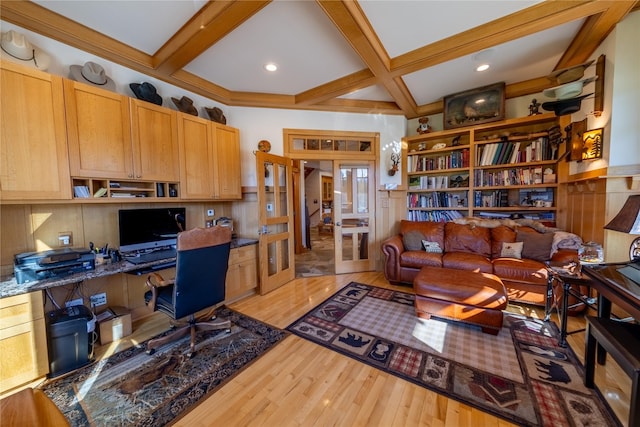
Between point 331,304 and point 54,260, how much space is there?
265 centimetres

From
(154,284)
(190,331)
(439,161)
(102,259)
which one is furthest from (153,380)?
A: (439,161)

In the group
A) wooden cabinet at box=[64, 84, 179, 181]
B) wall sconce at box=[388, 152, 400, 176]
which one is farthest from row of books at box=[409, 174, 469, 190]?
wooden cabinet at box=[64, 84, 179, 181]

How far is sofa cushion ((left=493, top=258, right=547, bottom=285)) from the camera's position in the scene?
8.98 ft

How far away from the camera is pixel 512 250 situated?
10.2ft

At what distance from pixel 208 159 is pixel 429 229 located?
343 centimetres

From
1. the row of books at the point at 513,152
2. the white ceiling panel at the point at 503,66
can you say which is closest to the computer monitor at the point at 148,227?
the white ceiling panel at the point at 503,66

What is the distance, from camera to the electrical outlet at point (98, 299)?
240 cm

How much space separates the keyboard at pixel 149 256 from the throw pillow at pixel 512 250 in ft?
13.3

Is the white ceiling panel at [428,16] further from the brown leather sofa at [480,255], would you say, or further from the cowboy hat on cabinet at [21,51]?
the cowboy hat on cabinet at [21,51]

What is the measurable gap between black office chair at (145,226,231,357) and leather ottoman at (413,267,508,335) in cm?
207

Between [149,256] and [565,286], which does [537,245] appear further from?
[149,256]

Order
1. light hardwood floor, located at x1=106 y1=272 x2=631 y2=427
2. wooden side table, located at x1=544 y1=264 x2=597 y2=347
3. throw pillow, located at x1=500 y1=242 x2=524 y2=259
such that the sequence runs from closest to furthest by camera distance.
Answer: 1. light hardwood floor, located at x1=106 y1=272 x2=631 y2=427
2. wooden side table, located at x1=544 y1=264 x2=597 y2=347
3. throw pillow, located at x1=500 y1=242 x2=524 y2=259

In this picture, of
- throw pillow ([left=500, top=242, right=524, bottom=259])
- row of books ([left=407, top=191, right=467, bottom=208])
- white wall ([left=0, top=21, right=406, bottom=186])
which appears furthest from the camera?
row of books ([left=407, top=191, right=467, bottom=208])

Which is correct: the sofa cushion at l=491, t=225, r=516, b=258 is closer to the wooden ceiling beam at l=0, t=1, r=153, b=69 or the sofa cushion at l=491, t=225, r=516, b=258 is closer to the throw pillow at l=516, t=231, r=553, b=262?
Result: the throw pillow at l=516, t=231, r=553, b=262
